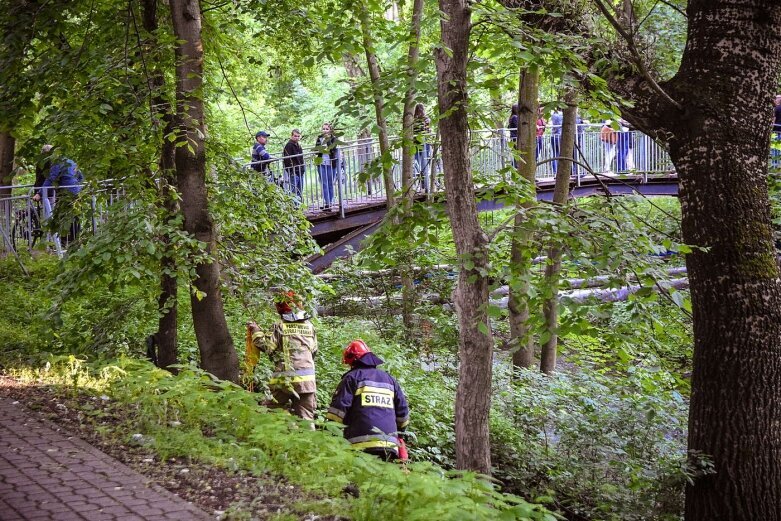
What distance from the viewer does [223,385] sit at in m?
7.15

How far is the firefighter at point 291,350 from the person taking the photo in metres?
9.12

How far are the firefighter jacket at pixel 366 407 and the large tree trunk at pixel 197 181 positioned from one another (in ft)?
5.96

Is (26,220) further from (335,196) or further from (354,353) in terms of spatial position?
(354,353)

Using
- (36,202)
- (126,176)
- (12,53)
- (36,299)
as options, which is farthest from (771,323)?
(36,202)

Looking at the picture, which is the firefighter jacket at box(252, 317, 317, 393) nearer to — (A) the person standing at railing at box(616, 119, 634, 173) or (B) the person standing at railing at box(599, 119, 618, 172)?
(B) the person standing at railing at box(599, 119, 618, 172)

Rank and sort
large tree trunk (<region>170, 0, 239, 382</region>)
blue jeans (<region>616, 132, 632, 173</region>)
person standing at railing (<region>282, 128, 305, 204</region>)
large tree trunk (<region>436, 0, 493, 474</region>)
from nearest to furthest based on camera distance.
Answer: large tree trunk (<region>436, 0, 493, 474</region>)
large tree trunk (<region>170, 0, 239, 382</region>)
person standing at railing (<region>282, 128, 305, 204</region>)
blue jeans (<region>616, 132, 632, 173</region>)

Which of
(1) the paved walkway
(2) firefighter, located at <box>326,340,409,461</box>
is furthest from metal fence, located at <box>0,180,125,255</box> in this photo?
(1) the paved walkway

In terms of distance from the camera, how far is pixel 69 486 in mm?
5211

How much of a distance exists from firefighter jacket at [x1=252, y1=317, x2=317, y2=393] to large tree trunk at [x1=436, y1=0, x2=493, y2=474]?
8.35ft

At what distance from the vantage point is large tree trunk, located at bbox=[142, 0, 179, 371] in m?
8.30

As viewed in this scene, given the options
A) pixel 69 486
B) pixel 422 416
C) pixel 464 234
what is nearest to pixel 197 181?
pixel 464 234

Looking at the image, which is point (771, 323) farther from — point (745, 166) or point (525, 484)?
point (525, 484)

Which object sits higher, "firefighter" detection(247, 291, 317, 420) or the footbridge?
the footbridge

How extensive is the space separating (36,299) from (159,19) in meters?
5.40
